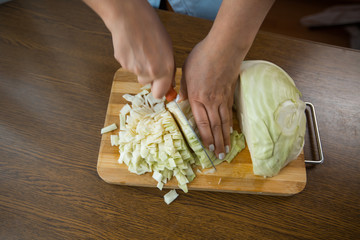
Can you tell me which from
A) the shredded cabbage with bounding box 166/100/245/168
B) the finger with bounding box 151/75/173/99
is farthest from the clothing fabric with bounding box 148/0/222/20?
the finger with bounding box 151/75/173/99

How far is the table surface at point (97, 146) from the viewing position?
1360 millimetres

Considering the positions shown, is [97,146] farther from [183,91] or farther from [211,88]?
[211,88]

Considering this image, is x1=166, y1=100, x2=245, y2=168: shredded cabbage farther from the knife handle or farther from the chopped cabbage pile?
the knife handle

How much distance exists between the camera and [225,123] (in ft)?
4.85

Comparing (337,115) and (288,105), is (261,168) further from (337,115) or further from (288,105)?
(337,115)

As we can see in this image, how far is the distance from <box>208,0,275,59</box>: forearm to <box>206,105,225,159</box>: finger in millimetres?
359

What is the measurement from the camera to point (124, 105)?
163cm

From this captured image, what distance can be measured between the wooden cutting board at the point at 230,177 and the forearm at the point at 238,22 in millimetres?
679

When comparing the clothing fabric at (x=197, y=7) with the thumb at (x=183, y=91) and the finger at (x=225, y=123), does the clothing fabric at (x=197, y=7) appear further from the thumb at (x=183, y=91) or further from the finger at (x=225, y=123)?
the finger at (x=225, y=123)

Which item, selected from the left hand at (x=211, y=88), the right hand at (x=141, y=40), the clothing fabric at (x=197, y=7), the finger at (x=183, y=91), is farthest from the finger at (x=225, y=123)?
the clothing fabric at (x=197, y=7)

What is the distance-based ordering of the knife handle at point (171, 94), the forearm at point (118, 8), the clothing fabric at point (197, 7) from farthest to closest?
1. the clothing fabric at point (197, 7)
2. the knife handle at point (171, 94)
3. the forearm at point (118, 8)

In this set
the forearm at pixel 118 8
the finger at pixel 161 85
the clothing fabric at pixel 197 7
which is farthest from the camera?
the clothing fabric at pixel 197 7

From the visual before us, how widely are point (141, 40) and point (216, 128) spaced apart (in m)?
0.68

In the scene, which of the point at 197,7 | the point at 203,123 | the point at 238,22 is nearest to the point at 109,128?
the point at 203,123
